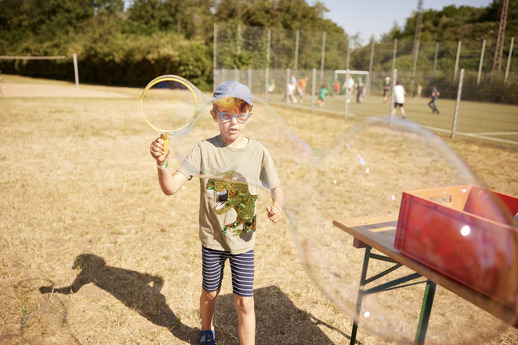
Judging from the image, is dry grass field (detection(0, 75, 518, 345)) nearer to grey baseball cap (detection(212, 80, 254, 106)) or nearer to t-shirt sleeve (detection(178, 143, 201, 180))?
t-shirt sleeve (detection(178, 143, 201, 180))

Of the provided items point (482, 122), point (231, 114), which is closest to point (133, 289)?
point (231, 114)

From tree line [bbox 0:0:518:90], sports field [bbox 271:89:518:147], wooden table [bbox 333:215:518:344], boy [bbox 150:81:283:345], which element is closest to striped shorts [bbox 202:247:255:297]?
boy [bbox 150:81:283:345]

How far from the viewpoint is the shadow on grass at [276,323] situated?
9.14 feet

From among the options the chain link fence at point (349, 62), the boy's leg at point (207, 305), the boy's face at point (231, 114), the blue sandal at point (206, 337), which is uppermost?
the chain link fence at point (349, 62)

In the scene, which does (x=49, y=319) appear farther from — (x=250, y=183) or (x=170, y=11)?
(x=170, y=11)

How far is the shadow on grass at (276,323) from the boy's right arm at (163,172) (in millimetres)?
1398

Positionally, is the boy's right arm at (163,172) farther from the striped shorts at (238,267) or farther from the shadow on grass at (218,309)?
the shadow on grass at (218,309)

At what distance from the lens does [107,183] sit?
6.44 meters

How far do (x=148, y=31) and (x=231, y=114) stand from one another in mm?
49954

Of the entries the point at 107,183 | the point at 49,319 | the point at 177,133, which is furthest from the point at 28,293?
the point at 107,183

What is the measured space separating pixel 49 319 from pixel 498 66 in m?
32.9

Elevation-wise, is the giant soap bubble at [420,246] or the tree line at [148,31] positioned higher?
the tree line at [148,31]

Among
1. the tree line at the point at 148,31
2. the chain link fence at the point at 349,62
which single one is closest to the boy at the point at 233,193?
the chain link fence at the point at 349,62

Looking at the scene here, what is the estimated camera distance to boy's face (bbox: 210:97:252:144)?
1974 millimetres
